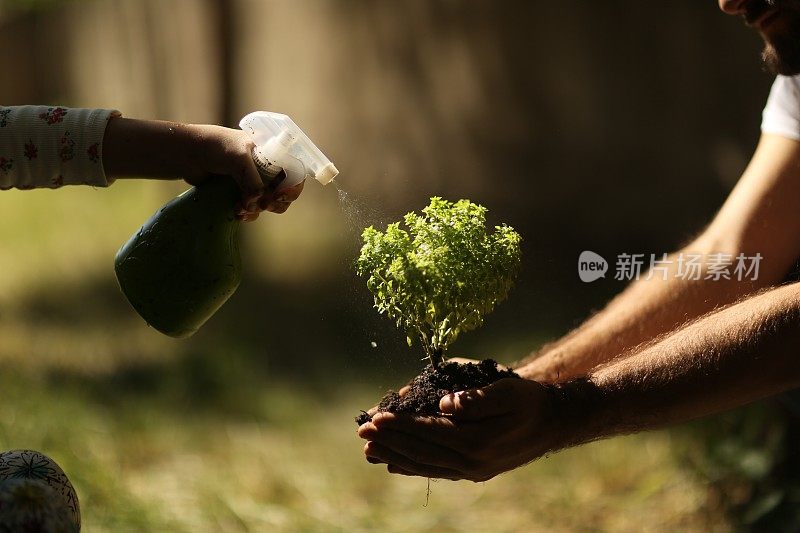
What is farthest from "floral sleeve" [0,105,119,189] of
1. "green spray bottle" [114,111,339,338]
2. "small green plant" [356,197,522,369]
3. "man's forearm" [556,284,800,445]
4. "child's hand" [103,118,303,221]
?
"man's forearm" [556,284,800,445]

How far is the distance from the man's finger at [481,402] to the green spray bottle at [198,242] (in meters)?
0.33

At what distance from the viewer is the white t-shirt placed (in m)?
A: 1.66

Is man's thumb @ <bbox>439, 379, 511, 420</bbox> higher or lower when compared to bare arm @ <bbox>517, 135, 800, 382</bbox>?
lower

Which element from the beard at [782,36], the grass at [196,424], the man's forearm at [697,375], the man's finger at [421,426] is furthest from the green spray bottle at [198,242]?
the beard at [782,36]

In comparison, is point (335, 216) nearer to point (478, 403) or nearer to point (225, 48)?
point (225, 48)

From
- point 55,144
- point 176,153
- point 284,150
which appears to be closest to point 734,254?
point 284,150

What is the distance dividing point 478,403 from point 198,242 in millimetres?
412

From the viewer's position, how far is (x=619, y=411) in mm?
1303

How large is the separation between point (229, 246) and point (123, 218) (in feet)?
2.34

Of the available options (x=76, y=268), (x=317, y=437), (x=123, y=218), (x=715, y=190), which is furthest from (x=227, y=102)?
(x=715, y=190)

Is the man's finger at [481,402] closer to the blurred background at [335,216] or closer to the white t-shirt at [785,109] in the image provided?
the blurred background at [335,216]

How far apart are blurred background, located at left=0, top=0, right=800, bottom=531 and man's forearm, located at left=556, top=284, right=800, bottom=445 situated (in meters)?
0.34

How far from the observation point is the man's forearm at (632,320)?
5.07ft

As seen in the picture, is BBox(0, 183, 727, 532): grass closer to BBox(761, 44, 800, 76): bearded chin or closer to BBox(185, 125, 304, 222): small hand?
BBox(185, 125, 304, 222): small hand
